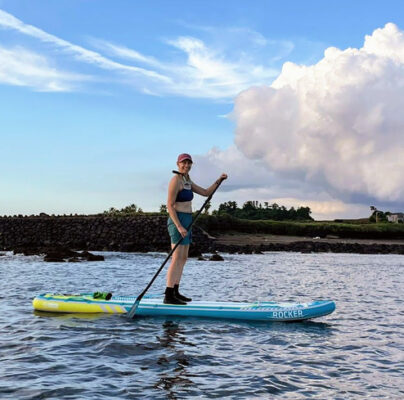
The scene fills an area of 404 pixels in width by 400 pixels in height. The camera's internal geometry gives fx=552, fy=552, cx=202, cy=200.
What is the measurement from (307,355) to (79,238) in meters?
46.2

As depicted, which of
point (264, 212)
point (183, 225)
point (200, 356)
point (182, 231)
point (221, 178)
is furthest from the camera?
point (264, 212)

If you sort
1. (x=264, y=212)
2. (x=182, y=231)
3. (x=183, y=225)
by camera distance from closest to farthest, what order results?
1. (x=182, y=231)
2. (x=183, y=225)
3. (x=264, y=212)

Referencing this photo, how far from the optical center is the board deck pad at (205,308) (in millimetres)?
12133

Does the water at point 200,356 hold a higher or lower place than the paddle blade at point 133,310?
lower

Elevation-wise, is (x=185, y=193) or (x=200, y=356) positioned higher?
(x=185, y=193)

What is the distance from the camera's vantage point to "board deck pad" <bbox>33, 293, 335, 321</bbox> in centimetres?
1213

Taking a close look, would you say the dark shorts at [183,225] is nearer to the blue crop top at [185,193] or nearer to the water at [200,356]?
the blue crop top at [185,193]

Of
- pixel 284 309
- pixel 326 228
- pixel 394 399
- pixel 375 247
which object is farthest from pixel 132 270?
pixel 326 228

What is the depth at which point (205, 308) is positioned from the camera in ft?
40.5

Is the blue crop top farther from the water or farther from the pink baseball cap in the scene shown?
the water

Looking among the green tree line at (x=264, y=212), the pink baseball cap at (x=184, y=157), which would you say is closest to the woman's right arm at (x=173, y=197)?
the pink baseball cap at (x=184, y=157)

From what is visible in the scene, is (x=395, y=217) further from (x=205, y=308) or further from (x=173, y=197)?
(x=173, y=197)

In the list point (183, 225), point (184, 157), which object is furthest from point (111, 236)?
point (184, 157)

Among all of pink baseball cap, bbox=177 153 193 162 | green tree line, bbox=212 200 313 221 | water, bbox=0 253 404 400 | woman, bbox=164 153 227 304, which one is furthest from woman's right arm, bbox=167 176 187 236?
green tree line, bbox=212 200 313 221
